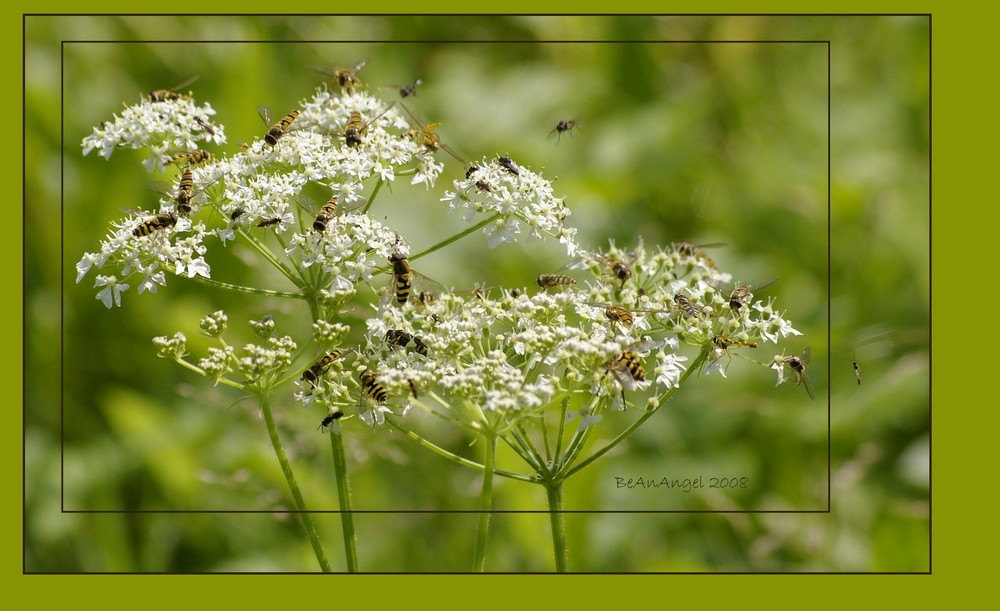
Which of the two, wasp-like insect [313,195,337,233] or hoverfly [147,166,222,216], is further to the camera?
hoverfly [147,166,222,216]

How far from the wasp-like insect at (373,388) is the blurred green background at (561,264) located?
2.23 meters

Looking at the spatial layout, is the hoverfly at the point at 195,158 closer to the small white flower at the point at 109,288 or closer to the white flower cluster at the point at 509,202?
the small white flower at the point at 109,288

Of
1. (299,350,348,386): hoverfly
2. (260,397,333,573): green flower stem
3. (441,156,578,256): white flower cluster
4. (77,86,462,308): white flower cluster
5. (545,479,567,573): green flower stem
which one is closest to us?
(260,397,333,573): green flower stem

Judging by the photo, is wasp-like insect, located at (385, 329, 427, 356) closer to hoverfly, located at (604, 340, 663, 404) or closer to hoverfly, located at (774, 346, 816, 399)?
hoverfly, located at (604, 340, 663, 404)

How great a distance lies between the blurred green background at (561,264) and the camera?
31.2 ft

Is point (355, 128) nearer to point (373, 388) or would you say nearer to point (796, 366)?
point (373, 388)

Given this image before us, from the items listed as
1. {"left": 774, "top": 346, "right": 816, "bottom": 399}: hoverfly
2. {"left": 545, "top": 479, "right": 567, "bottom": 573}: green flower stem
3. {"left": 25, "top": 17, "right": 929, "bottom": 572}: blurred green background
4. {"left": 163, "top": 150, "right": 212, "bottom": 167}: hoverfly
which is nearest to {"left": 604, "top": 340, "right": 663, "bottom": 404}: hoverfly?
{"left": 545, "top": 479, "right": 567, "bottom": 573}: green flower stem

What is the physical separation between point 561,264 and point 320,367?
20.3 ft

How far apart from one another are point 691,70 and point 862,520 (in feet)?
22.3

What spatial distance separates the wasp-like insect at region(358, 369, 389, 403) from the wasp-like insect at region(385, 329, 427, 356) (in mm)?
222

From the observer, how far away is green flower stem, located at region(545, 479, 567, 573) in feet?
16.3

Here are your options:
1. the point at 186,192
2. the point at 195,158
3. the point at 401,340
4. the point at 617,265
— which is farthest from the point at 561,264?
the point at 186,192

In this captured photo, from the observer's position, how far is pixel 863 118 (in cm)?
1359

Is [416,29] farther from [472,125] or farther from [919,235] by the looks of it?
[919,235]
